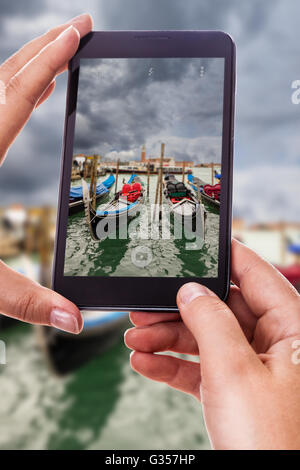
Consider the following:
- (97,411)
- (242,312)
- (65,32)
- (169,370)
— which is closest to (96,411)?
(97,411)

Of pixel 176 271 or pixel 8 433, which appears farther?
pixel 8 433

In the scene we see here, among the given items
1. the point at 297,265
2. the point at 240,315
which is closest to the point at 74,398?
the point at 297,265

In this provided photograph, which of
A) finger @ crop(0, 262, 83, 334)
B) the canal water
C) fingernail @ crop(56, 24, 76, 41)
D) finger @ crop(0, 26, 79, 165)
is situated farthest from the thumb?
the canal water

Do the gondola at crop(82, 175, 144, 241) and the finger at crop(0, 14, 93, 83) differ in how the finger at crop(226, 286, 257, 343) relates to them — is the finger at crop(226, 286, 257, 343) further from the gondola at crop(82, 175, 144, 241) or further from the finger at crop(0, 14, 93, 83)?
the finger at crop(0, 14, 93, 83)

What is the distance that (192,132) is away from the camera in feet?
2.46

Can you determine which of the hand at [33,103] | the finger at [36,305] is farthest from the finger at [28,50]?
the finger at [36,305]

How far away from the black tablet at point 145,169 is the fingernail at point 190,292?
5cm

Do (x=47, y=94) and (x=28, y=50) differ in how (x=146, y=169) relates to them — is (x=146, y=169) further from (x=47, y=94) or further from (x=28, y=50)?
(x=28, y=50)

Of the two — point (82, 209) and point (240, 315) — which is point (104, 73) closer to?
point (82, 209)

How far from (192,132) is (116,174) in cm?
18

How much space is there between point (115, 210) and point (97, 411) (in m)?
5.34

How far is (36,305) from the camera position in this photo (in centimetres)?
67

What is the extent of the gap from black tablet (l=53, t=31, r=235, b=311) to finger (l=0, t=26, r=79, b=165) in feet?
0.15
